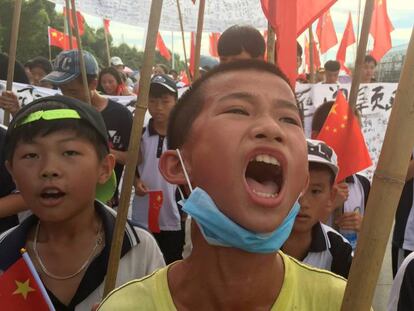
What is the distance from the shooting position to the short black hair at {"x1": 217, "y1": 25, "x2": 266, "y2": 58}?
2594 millimetres

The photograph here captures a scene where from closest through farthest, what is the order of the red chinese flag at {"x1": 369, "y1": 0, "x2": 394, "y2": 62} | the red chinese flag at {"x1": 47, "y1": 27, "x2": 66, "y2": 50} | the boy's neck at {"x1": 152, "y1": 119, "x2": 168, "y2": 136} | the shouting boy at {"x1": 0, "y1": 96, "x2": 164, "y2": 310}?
the shouting boy at {"x1": 0, "y1": 96, "x2": 164, "y2": 310} → the boy's neck at {"x1": 152, "y1": 119, "x2": 168, "y2": 136} → the red chinese flag at {"x1": 369, "y1": 0, "x2": 394, "y2": 62} → the red chinese flag at {"x1": 47, "y1": 27, "x2": 66, "y2": 50}

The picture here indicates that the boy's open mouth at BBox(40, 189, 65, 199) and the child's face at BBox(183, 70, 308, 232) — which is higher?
the child's face at BBox(183, 70, 308, 232)

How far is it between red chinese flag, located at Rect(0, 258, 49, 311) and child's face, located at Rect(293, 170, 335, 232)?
0.92m

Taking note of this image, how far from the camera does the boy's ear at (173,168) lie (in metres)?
1.01

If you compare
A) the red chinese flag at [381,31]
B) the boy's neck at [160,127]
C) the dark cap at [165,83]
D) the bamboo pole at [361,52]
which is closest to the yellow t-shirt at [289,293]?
the bamboo pole at [361,52]

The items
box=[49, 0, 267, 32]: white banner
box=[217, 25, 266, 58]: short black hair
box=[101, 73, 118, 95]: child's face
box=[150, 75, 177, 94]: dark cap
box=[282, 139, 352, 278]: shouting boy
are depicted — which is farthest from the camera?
box=[101, 73, 118, 95]: child's face

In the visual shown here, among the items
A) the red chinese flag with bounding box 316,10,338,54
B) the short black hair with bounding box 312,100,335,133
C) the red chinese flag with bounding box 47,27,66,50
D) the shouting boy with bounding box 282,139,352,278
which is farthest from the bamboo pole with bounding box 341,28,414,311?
the red chinese flag with bounding box 47,27,66,50

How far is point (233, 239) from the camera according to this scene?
0.85m

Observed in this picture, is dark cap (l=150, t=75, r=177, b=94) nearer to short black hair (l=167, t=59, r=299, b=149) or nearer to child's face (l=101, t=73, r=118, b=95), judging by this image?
short black hair (l=167, t=59, r=299, b=149)

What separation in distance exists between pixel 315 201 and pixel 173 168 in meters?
1.01

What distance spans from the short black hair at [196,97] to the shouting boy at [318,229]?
912 millimetres

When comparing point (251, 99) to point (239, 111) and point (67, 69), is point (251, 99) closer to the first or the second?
point (239, 111)

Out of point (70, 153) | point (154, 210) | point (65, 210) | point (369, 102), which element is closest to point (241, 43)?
point (154, 210)

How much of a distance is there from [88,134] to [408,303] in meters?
1.02
